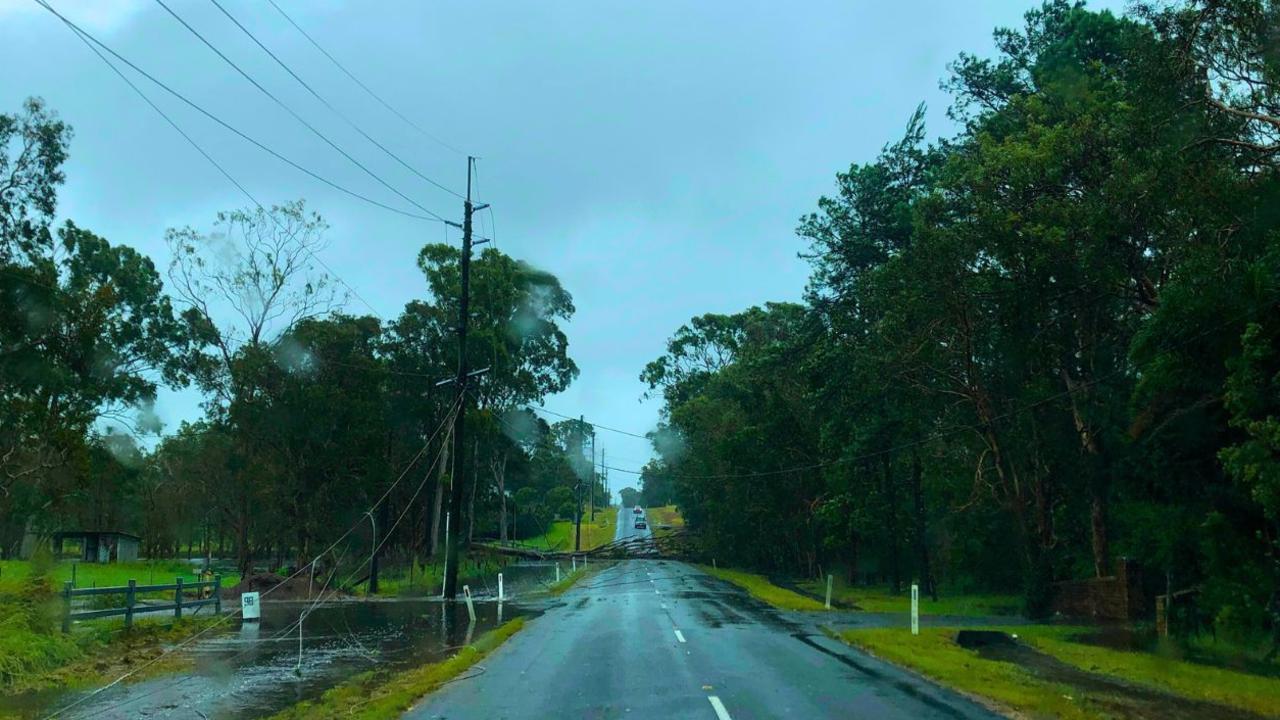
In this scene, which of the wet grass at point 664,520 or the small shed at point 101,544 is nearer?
the small shed at point 101,544

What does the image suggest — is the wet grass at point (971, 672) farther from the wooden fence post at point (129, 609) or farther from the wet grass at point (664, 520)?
the wet grass at point (664, 520)

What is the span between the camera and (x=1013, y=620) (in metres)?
29.0

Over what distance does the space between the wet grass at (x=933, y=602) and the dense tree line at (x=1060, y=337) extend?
1.45m

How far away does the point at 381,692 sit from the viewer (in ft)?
45.3

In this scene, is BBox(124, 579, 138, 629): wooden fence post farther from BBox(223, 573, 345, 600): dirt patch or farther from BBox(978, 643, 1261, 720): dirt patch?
BBox(978, 643, 1261, 720): dirt patch

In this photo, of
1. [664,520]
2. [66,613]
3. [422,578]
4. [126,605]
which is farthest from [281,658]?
[664,520]

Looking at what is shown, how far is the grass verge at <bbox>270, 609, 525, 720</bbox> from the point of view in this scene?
11820 millimetres

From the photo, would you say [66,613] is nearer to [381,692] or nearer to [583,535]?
[381,692]

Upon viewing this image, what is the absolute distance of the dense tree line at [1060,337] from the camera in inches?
644

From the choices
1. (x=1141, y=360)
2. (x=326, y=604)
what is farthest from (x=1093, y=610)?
(x=326, y=604)

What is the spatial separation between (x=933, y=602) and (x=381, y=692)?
2700 centimetres

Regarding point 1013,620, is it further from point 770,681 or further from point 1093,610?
point 770,681

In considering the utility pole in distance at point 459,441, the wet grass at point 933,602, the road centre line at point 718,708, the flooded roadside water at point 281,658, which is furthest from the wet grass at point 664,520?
the road centre line at point 718,708

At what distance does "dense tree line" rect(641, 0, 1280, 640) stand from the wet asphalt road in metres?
6.76
